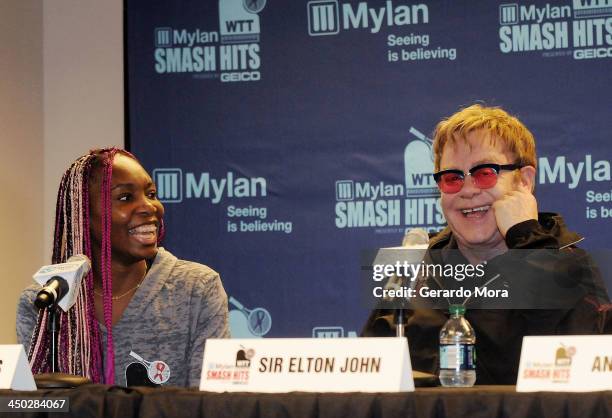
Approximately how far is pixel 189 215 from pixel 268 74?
0.72 m

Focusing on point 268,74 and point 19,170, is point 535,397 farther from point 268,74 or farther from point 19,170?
point 19,170

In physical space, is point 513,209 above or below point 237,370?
above

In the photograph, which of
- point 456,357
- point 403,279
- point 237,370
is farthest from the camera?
point 403,279

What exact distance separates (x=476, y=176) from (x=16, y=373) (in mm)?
1283

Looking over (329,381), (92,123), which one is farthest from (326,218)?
(329,381)

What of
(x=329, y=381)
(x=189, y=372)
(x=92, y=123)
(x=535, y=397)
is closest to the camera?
(x=535, y=397)

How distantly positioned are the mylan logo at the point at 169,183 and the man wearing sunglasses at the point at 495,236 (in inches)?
76.6

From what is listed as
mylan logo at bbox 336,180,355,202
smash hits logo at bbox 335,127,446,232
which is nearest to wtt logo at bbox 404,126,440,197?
smash hits logo at bbox 335,127,446,232

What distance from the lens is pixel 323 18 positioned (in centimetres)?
439

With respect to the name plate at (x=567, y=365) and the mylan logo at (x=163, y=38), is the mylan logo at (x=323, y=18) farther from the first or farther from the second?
the name plate at (x=567, y=365)

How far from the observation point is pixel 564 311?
2412mm

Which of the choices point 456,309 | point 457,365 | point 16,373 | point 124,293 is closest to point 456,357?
point 457,365

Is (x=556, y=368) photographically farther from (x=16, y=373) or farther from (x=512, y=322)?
(x=16, y=373)

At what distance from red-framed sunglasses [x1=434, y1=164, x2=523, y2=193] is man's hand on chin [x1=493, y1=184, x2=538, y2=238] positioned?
6 cm
